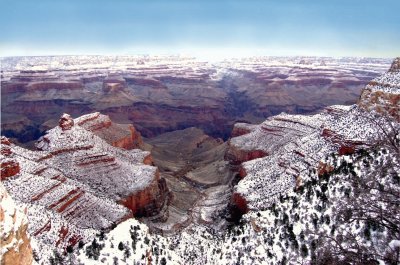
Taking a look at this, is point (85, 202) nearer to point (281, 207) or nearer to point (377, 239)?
point (281, 207)

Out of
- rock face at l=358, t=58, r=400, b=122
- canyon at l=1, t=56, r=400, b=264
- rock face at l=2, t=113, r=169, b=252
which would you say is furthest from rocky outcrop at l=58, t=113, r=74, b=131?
rock face at l=358, t=58, r=400, b=122

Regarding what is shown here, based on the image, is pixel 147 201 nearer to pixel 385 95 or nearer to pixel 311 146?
pixel 311 146

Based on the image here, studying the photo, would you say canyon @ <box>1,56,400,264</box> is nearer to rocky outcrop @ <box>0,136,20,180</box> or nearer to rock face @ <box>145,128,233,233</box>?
rocky outcrop @ <box>0,136,20,180</box>

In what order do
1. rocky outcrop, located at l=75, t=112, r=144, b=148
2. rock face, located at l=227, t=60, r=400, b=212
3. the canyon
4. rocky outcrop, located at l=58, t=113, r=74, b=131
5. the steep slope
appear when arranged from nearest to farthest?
the steep slope → the canyon → rock face, located at l=227, t=60, r=400, b=212 → rocky outcrop, located at l=58, t=113, r=74, b=131 → rocky outcrop, located at l=75, t=112, r=144, b=148

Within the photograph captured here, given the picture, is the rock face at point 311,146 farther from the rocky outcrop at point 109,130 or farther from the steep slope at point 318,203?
the rocky outcrop at point 109,130

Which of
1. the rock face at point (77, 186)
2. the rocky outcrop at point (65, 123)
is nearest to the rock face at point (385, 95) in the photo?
the rock face at point (77, 186)

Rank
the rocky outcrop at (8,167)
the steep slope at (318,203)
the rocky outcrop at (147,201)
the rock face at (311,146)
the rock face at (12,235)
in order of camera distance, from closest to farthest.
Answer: the rock face at (12,235), the steep slope at (318,203), the rocky outcrop at (8,167), the rock face at (311,146), the rocky outcrop at (147,201)
